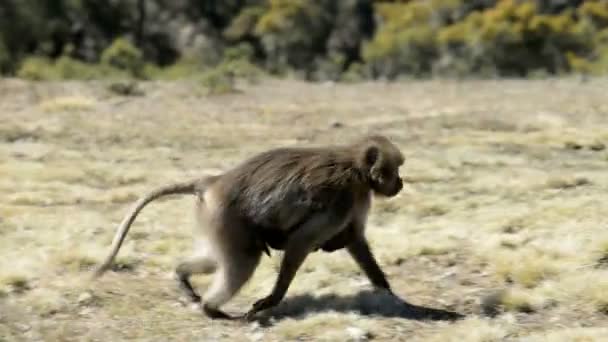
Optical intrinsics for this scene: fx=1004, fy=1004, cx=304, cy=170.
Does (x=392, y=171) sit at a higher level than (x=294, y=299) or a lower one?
higher

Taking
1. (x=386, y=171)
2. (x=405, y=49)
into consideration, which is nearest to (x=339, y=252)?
(x=386, y=171)

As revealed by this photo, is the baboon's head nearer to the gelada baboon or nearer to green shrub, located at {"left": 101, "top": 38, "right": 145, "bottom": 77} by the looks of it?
the gelada baboon

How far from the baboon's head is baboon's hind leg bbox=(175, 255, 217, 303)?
1.53 meters

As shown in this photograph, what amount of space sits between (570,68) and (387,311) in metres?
39.0

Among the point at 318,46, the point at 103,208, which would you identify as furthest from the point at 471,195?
the point at 318,46

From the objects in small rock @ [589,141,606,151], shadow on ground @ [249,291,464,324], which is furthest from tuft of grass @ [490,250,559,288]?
small rock @ [589,141,606,151]

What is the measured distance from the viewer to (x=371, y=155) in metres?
7.79

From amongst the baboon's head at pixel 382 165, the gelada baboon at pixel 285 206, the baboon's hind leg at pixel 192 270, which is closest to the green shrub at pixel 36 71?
the baboon's hind leg at pixel 192 270

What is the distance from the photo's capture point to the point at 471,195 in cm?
1282

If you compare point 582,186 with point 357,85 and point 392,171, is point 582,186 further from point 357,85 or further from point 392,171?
point 357,85

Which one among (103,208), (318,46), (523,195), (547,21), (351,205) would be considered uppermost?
(351,205)

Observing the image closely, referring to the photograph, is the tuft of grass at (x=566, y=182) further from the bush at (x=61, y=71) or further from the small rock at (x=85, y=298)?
the bush at (x=61, y=71)

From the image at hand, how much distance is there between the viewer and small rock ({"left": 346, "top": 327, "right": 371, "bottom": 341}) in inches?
287

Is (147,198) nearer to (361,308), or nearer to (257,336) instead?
(257,336)
